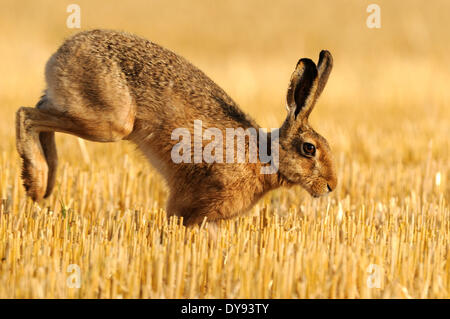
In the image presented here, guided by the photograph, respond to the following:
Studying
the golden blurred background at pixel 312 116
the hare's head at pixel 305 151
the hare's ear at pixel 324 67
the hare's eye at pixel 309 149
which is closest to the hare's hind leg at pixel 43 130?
the golden blurred background at pixel 312 116

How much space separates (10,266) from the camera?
4.11 metres

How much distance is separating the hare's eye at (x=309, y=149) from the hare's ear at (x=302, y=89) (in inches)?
9.0

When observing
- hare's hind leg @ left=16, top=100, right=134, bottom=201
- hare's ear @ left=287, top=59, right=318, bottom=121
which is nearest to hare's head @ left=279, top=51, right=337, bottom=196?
hare's ear @ left=287, top=59, right=318, bottom=121

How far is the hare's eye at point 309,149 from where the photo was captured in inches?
213

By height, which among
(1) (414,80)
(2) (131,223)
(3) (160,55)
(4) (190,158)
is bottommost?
(2) (131,223)

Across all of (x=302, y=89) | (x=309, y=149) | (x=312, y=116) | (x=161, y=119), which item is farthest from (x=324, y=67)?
(x=312, y=116)

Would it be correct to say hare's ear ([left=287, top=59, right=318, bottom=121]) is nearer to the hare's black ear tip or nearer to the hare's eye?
the hare's eye

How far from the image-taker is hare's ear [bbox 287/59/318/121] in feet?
17.0

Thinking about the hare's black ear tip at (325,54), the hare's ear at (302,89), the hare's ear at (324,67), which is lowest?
the hare's ear at (302,89)

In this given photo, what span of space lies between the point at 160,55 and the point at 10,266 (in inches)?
90.1

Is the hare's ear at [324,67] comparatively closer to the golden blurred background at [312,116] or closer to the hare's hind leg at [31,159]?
the golden blurred background at [312,116]
